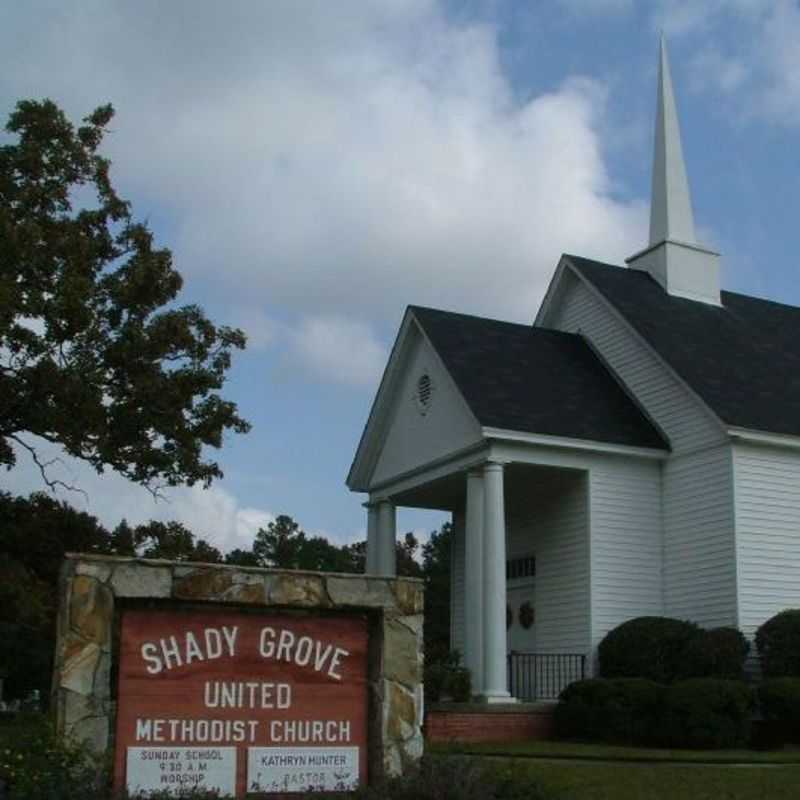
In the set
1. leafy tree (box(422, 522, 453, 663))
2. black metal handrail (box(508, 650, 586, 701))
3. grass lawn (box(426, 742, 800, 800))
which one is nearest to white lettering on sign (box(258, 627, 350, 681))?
grass lawn (box(426, 742, 800, 800))

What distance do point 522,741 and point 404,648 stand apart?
30.4 feet

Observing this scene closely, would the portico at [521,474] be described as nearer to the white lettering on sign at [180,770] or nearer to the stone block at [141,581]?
the white lettering on sign at [180,770]

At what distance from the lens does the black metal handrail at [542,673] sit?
69.4 ft

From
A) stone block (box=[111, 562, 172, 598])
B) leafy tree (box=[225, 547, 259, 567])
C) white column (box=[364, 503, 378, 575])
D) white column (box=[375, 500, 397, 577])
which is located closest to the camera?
stone block (box=[111, 562, 172, 598])

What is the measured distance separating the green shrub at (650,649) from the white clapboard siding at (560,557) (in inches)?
37.9

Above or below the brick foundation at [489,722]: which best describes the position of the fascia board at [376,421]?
above

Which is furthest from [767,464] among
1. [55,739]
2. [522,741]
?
[55,739]

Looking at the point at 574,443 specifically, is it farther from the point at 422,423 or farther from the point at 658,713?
the point at 658,713

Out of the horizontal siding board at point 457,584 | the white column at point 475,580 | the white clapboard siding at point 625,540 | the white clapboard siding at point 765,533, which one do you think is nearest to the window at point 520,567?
the white clapboard siding at point 625,540

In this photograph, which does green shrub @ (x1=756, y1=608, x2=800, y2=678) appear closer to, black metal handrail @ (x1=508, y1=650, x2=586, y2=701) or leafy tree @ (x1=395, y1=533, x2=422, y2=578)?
black metal handrail @ (x1=508, y1=650, x2=586, y2=701)

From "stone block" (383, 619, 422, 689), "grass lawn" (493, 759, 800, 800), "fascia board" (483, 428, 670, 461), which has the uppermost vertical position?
"fascia board" (483, 428, 670, 461)

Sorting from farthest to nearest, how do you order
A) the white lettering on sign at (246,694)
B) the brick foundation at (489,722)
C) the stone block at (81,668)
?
1. the brick foundation at (489,722)
2. the white lettering on sign at (246,694)
3. the stone block at (81,668)

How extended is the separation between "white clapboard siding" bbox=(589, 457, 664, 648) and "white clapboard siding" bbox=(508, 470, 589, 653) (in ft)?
0.74

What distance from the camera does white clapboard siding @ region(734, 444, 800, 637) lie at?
20.1 metres
